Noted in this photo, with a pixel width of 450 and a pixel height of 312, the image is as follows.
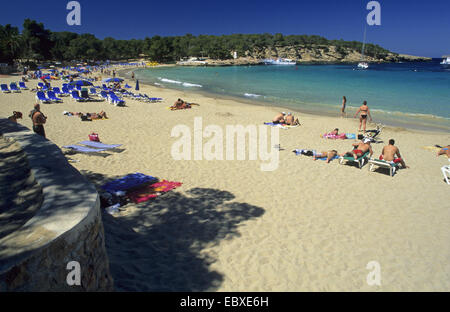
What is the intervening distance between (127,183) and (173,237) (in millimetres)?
2102

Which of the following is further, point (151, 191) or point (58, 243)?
point (151, 191)

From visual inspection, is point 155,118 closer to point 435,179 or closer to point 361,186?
point 361,186

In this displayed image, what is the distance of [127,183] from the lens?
6145 millimetres

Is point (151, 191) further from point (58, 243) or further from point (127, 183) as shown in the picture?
point (58, 243)

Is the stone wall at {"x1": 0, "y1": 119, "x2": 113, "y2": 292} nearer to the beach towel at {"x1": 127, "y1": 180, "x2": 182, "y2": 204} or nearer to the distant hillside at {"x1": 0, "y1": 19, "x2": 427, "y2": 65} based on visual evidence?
the beach towel at {"x1": 127, "y1": 180, "x2": 182, "y2": 204}

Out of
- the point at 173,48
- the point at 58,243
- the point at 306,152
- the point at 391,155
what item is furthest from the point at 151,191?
the point at 173,48

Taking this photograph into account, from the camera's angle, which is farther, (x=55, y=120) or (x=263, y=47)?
(x=263, y=47)

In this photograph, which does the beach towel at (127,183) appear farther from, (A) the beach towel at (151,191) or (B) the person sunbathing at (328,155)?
(B) the person sunbathing at (328,155)

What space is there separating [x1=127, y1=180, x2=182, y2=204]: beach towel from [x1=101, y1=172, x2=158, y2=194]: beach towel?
137 mm

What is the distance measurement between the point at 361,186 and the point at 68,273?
6.91 metres

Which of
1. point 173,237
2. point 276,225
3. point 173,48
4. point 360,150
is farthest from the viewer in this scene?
point 173,48

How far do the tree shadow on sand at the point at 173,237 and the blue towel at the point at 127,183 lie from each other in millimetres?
535
